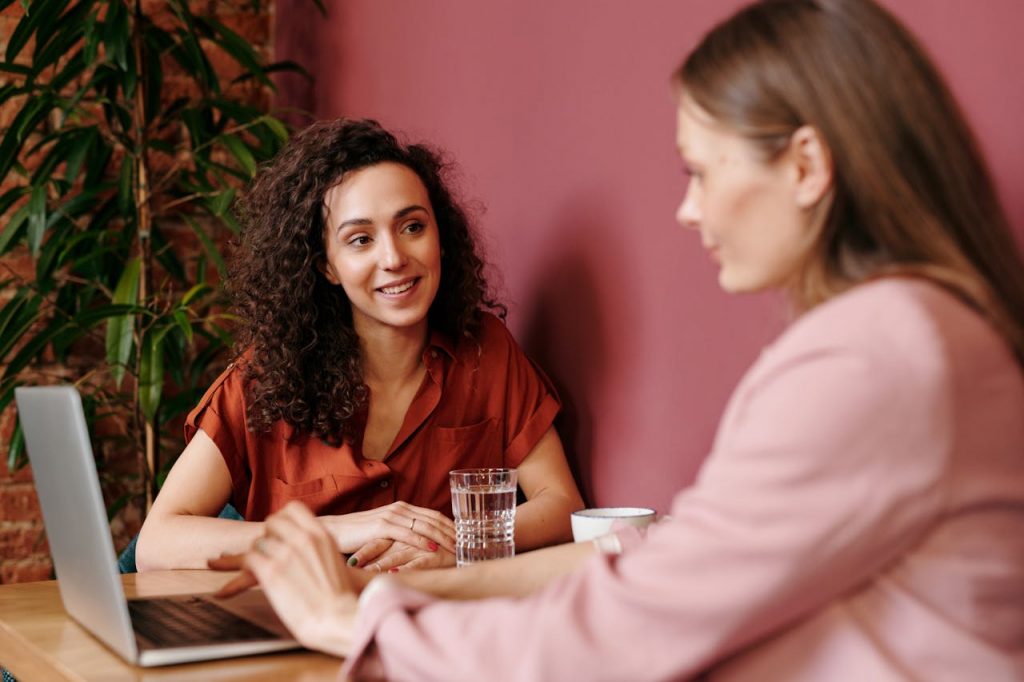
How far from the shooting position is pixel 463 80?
95.2 inches

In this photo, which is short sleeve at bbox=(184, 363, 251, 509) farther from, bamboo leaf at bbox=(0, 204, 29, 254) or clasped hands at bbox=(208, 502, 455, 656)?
bamboo leaf at bbox=(0, 204, 29, 254)

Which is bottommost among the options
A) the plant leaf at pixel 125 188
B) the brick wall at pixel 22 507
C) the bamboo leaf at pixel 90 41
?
the brick wall at pixel 22 507

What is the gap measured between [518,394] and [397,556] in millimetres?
536

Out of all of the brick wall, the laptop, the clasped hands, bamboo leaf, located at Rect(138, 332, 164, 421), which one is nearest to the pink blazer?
the clasped hands

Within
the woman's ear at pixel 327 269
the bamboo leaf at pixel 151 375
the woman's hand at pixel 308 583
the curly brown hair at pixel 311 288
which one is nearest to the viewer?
the woman's hand at pixel 308 583

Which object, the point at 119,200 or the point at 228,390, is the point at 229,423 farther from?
the point at 119,200

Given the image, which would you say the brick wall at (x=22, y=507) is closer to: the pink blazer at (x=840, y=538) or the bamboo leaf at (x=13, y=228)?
the bamboo leaf at (x=13, y=228)

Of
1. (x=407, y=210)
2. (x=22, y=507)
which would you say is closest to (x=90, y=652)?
(x=407, y=210)

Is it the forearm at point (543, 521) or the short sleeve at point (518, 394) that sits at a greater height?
the short sleeve at point (518, 394)

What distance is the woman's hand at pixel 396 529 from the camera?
169 centimetres

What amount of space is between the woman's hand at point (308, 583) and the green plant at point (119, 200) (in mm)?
1502

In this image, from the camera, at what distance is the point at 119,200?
2.82 m

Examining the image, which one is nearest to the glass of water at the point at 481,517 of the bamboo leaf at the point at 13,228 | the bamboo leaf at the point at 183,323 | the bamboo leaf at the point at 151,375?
the bamboo leaf at the point at 183,323

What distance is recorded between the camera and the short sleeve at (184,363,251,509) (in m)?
1.97
